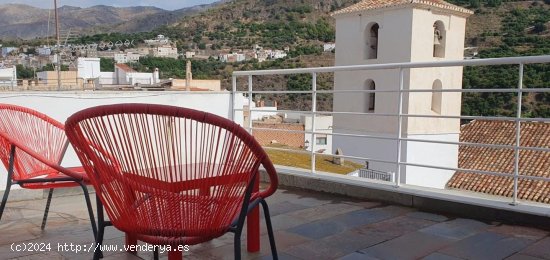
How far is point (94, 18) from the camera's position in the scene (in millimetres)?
101062

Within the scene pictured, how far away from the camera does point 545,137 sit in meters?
20.1

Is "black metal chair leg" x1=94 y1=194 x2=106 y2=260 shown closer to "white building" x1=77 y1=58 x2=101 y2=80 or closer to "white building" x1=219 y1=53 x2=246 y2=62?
"white building" x1=77 y1=58 x2=101 y2=80

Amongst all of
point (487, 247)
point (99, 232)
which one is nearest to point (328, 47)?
point (487, 247)

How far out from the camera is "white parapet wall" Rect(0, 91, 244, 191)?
3.90m

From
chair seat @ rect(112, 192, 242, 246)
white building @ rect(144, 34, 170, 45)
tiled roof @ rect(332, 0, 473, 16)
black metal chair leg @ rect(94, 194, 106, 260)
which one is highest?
white building @ rect(144, 34, 170, 45)

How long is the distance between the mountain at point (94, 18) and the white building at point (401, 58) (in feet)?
175

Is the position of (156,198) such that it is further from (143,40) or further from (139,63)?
(143,40)

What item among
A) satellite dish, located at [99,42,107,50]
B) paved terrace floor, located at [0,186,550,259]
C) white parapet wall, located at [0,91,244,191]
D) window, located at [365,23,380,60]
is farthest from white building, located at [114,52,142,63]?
paved terrace floor, located at [0,186,550,259]

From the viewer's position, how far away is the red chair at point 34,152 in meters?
2.26

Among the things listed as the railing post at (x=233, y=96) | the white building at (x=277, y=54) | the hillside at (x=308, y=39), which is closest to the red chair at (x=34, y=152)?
the railing post at (x=233, y=96)

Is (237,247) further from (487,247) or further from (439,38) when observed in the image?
(439,38)

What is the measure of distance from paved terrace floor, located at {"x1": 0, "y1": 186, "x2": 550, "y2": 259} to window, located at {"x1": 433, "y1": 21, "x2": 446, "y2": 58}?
24.2m

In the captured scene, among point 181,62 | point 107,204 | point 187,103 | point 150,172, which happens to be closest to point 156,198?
point 150,172

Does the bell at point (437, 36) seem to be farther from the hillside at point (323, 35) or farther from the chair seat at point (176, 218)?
the chair seat at point (176, 218)
